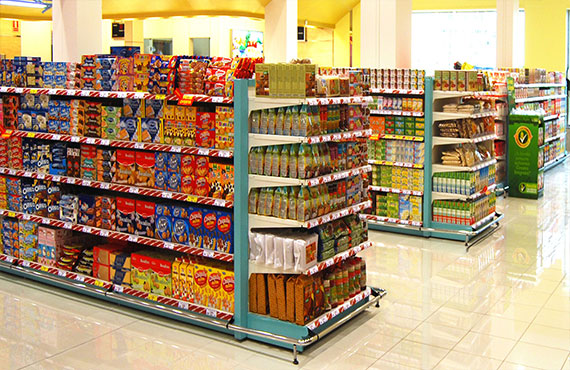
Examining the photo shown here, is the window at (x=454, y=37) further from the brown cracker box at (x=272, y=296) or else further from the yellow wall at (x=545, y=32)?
the brown cracker box at (x=272, y=296)

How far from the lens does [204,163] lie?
17.8 ft

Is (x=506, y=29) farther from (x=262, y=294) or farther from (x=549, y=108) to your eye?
(x=262, y=294)

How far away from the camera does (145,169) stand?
5.80m

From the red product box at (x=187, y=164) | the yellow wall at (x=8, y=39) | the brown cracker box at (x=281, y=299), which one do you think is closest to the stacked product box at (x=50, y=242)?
the red product box at (x=187, y=164)

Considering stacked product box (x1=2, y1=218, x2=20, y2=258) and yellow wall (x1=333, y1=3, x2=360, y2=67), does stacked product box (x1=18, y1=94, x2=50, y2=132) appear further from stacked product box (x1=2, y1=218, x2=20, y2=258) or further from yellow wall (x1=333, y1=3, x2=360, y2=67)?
yellow wall (x1=333, y1=3, x2=360, y2=67)

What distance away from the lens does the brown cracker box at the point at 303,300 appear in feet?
16.3

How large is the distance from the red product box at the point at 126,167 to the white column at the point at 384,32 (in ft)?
16.3

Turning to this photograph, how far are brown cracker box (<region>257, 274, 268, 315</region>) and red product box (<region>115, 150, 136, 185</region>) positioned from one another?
5.04 ft

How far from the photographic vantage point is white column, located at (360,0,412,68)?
9.73 metres

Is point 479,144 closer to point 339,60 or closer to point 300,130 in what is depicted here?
point 300,130

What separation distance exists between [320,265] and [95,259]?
230cm

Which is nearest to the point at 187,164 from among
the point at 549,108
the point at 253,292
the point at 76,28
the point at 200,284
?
the point at 200,284

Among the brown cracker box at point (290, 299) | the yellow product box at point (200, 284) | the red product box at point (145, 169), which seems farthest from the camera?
the red product box at point (145, 169)

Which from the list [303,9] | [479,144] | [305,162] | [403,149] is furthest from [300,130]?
[303,9]
